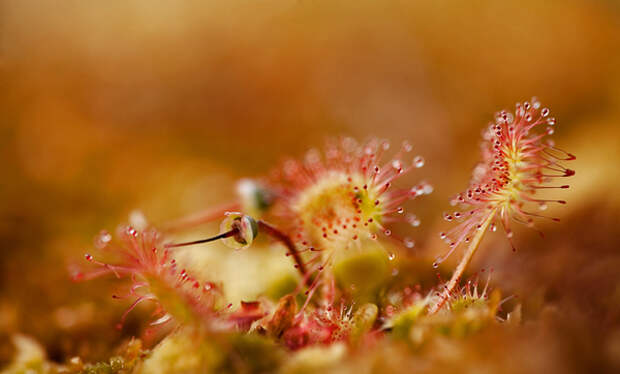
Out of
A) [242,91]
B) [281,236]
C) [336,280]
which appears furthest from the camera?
[242,91]

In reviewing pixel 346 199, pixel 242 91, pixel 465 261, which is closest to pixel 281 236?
pixel 346 199

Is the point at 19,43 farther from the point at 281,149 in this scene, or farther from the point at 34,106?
the point at 281,149

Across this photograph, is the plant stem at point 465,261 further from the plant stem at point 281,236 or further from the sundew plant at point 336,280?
the plant stem at point 281,236

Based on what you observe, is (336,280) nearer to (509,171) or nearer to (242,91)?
(509,171)

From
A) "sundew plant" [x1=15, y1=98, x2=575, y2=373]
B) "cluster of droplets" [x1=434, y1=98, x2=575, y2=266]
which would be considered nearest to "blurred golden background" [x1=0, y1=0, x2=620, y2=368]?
"sundew plant" [x1=15, y1=98, x2=575, y2=373]

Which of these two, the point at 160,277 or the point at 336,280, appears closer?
the point at 160,277

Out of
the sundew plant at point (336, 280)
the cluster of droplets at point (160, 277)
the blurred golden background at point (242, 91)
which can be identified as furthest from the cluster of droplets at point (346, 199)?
the blurred golden background at point (242, 91)
